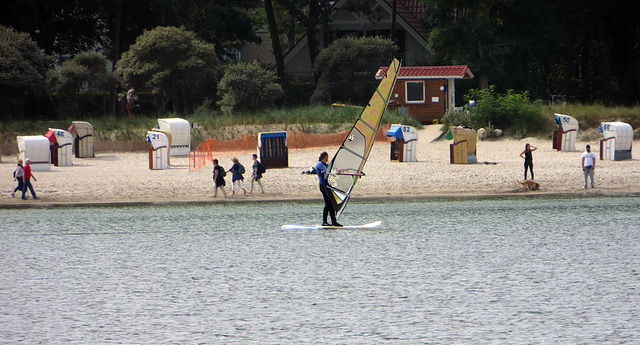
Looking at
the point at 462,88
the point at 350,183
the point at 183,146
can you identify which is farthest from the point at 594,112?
the point at 350,183

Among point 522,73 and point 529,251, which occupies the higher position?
point 522,73

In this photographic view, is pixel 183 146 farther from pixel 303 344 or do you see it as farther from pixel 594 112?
pixel 303 344

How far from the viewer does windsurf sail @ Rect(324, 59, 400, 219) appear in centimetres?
2078

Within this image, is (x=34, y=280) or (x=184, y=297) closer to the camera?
(x=184, y=297)

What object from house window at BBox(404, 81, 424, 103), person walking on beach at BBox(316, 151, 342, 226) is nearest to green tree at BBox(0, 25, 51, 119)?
house window at BBox(404, 81, 424, 103)

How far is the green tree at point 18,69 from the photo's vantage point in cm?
4091

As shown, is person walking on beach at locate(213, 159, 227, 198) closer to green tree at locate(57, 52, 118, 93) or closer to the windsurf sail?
the windsurf sail

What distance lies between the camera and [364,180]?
30.0m

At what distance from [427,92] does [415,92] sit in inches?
25.7

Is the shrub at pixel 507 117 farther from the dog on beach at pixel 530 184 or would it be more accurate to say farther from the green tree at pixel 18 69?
the green tree at pixel 18 69

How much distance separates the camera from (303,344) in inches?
484

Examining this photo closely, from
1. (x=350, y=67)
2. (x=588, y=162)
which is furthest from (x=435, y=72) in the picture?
(x=588, y=162)

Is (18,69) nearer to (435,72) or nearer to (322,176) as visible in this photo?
(435,72)

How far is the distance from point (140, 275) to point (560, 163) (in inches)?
802
